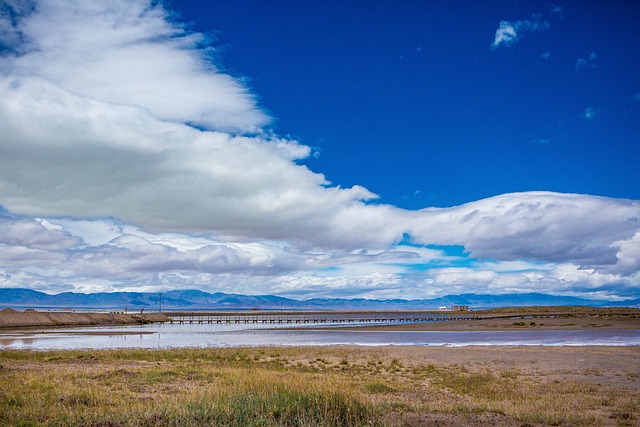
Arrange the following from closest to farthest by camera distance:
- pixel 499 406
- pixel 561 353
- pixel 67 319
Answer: pixel 499 406
pixel 561 353
pixel 67 319

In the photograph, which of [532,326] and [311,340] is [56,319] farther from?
[532,326]

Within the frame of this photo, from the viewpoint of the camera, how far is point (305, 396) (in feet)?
47.6

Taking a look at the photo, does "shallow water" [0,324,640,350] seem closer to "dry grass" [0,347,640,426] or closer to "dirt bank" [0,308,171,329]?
"dry grass" [0,347,640,426]

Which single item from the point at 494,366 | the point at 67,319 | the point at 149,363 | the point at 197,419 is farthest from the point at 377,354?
the point at 67,319

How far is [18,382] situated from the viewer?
20.2 m

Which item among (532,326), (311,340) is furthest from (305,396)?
(532,326)

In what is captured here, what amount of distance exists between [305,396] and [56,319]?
9798cm

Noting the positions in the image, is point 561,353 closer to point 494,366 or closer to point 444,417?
point 494,366

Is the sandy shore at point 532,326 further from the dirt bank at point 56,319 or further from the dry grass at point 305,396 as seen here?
the dry grass at point 305,396

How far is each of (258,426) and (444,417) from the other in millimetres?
5461

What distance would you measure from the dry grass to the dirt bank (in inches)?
2657

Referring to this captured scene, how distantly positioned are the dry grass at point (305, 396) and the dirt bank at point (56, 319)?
67480mm

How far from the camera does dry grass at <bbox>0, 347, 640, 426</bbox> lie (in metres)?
13.5

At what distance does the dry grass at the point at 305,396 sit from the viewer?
1348 cm
